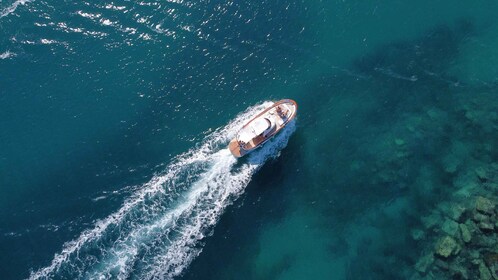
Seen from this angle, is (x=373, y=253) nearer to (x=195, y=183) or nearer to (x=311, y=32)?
(x=195, y=183)

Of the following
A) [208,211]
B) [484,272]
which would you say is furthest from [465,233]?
[208,211]

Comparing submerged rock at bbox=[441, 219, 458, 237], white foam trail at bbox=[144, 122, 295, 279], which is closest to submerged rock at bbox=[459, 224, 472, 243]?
submerged rock at bbox=[441, 219, 458, 237]

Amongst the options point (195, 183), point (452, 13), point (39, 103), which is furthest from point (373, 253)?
point (39, 103)

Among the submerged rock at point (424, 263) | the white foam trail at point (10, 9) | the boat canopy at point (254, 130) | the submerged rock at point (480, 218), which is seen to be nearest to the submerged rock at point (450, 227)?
the submerged rock at point (480, 218)

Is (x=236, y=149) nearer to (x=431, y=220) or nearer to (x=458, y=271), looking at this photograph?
(x=431, y=220)

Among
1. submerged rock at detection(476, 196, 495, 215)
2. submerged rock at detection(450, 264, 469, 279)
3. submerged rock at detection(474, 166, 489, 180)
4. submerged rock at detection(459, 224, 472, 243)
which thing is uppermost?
submerged rock at detection(474, 166, 489, 180)

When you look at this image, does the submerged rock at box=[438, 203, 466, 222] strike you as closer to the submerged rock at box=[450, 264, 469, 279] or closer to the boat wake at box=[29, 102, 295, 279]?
the submerged rock at box=[450, 264, 469, 279]
